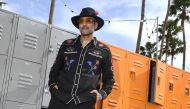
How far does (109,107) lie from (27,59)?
2.00 m

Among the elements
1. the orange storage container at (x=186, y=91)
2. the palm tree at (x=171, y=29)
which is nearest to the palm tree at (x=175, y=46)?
the palm tree at (x=171, y=29)

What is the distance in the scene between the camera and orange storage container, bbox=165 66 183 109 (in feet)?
32.0

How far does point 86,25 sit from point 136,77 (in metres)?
5.53

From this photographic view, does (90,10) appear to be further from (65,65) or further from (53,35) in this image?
(53,35)

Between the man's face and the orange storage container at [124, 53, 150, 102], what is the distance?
16.9 ft

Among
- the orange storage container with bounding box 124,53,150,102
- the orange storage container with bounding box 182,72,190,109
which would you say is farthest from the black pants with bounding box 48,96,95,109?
the orange storage container with bounding box 182,72,190,109

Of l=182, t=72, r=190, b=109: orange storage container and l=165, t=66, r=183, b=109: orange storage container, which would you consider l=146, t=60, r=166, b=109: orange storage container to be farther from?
l=182, t=72, r=190, b=109: orange storage container

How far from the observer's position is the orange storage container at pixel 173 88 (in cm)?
975

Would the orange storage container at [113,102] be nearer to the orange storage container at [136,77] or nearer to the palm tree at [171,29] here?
the orange storage container at [136,77]

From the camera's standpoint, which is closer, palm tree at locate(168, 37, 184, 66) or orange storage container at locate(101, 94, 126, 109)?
orange storage container at locate(101, 94, 126, 109)

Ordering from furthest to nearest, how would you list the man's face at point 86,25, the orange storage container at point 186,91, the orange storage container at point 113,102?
the orange storage container at point 186,91, the orange storage container at point 113,102, the man's face at point 86,25

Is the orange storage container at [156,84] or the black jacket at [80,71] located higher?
the orange storage container at [156,84]

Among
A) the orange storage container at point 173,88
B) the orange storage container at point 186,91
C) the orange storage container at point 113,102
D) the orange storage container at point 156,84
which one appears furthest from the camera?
the orange storage container at point 186,91

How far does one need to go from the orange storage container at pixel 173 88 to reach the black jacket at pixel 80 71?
6.48 meters
